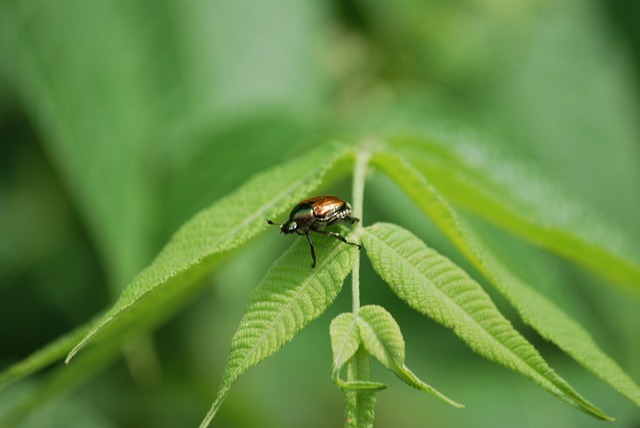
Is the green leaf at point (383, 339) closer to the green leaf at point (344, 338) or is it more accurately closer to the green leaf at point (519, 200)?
the green leaf at point (344, 338)

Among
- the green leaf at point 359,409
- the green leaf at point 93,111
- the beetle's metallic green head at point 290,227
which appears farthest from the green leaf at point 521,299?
the green leaf at point 93,111

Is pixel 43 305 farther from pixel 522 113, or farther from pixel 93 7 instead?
pixel 522 113

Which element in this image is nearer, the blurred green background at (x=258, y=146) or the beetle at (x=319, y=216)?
the beetle at (x=319, y=216)

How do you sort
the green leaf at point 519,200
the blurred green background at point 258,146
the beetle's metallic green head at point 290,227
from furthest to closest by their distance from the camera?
the blurred green background at point 258,146 → the green leaf at point 519,200 → the beetle's metallic green head at point 290,227

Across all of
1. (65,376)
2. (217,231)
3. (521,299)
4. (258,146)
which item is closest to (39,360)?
(65,376)

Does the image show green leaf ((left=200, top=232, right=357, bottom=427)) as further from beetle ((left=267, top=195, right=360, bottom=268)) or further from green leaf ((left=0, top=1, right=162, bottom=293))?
green leaf ((left=0, top=1, right=162, bottom=293))

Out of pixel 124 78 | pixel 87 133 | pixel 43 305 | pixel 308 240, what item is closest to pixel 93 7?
pixel 124 78

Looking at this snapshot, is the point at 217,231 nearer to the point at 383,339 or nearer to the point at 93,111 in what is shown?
the point at 383,339

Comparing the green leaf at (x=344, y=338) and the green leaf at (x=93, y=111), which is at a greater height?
the green leaf at (x=93, y=111)
